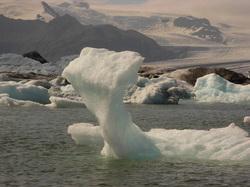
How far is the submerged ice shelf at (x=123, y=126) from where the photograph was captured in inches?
880

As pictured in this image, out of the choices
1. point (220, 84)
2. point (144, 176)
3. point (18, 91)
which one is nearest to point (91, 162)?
point (144, 176)

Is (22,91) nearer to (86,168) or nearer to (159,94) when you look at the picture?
(159,94)

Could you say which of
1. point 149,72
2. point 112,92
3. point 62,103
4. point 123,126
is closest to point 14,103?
point 62,103

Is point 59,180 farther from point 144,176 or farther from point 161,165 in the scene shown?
point 161,165

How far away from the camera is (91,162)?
22.8 meters

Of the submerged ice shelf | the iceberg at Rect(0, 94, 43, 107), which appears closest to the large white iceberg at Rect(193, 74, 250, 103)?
the iceberg at Rect(0, 94, 43, 107)

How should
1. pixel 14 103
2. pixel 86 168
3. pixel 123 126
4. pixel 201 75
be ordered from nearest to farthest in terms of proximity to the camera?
pixel 86 168 → pixel 123 126 → pixel 14 103 → pixel 201 75

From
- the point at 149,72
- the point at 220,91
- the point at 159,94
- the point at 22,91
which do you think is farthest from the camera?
the point at 149,72

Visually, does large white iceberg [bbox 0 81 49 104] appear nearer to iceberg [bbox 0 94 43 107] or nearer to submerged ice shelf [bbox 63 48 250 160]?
iceberg [bbox 0 94 43 107]

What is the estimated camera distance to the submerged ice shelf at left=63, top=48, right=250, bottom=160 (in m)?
22.4

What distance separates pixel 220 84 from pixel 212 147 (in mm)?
55664

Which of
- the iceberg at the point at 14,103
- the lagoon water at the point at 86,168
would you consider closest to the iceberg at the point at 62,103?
the iceberg at the point at 14,103

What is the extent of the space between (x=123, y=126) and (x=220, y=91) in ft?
187

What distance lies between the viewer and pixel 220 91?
78.8 metres
